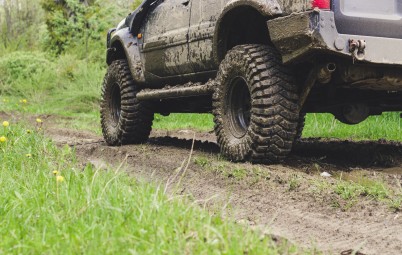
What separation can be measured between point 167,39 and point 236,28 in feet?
3.88

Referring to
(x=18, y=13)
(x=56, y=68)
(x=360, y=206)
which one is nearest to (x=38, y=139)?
(x=360, y=206)

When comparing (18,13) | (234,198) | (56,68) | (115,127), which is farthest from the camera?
(18,13)

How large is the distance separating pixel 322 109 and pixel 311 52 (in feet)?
4.38

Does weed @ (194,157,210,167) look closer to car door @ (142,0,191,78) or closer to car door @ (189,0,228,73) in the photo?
car door @ (189,0,228,73)

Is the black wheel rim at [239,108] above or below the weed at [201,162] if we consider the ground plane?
above

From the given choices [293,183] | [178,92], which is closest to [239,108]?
[178,92]

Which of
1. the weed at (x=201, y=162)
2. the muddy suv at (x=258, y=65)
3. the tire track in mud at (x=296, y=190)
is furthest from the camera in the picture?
the weed at (x=201, y=162)

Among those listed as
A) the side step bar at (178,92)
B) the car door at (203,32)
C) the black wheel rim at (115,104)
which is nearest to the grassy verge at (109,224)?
the side step bar at (178,92)

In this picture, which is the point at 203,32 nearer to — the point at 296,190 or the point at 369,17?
the point at 369,17

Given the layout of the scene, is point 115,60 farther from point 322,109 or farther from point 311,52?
point 311,52

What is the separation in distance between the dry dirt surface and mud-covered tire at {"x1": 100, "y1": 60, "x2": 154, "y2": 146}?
29cm

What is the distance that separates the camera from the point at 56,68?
58.6ft

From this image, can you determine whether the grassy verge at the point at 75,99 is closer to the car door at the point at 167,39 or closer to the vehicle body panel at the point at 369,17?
the car door at the point at 167,39

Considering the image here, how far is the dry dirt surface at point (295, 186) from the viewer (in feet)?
10.8
